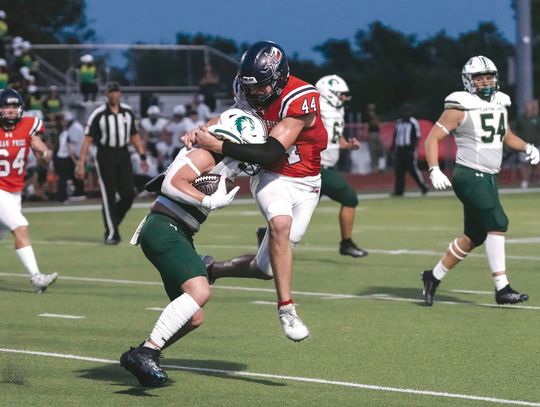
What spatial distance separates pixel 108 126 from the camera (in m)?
15.9

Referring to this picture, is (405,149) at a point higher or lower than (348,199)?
lower

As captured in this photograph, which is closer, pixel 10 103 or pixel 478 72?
pixel 478 72

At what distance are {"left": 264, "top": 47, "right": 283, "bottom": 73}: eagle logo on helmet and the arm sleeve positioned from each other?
1.26 ft

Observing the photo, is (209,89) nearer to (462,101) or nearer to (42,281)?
(42,281)

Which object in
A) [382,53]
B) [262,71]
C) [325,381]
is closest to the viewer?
[325,381]

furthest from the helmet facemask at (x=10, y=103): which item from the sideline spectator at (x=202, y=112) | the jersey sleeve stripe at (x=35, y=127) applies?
the sideline spectator at (x=202, y=112)

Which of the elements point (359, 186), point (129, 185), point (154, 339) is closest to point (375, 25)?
point (359, 186)

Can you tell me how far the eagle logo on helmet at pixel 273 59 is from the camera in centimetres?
726

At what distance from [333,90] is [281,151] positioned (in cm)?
718

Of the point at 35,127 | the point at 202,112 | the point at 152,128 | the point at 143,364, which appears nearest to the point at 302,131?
the point at 143,364

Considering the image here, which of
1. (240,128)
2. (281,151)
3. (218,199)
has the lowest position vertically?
(218,199)

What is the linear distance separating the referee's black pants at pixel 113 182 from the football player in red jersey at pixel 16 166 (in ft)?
13.8

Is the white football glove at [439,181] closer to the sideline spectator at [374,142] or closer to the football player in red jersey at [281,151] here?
the football player in red jersey at [281,151]

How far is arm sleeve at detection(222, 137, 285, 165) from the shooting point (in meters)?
6.94
